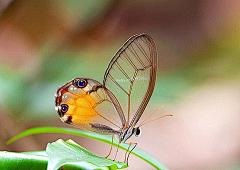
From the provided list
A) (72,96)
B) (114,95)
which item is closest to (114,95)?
(114,95)

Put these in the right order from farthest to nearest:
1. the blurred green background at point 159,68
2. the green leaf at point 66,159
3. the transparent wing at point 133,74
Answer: the blurred green background at point 159,68, the transparent wing at point 133,74, the green leaf at point 66,159

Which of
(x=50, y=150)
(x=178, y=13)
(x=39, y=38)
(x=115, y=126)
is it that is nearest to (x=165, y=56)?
(x=178, y=13)

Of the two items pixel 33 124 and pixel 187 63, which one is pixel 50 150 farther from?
pixel 187 63

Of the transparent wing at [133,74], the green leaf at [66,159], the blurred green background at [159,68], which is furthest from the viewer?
the blurred green background at [159,68]

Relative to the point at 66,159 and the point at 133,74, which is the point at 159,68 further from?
the point at 66,159

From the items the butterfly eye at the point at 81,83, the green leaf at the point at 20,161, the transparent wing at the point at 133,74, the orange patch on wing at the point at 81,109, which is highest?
the transparent wing at the point at 133,74

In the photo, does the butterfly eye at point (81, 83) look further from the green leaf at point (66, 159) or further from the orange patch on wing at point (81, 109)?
the green leaf at point (66, 159)

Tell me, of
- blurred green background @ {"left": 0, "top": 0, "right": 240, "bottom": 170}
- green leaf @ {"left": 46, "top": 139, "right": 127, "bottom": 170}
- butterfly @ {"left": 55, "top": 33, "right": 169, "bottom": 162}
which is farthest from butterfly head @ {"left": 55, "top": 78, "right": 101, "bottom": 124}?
blurred green background @ {"left": 0, "top": 0, "right": 240, "bottom": 170}

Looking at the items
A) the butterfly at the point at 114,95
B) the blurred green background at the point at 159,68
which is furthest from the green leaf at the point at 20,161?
the blurred green background at the point at 159,68

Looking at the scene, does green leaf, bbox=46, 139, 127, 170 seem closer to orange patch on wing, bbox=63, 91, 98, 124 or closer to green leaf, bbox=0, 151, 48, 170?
green leaf, bbox=0, 151, 48, 170
